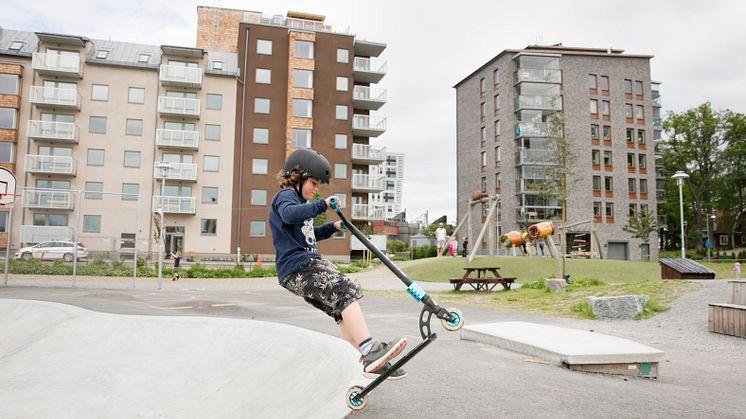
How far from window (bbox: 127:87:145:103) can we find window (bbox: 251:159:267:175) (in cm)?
1079

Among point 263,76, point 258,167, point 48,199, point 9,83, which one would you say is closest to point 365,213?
point 258,167

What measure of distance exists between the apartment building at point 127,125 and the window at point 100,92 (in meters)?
0.08

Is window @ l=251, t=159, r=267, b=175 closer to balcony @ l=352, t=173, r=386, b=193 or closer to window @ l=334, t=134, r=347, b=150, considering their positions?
window @ l=334, t=134, r=347, b=150

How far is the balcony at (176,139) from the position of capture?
135ft

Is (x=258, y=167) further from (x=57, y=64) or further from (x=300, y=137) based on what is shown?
(x=57, y=64)

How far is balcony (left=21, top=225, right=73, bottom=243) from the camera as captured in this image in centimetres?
1839

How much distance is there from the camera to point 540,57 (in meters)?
51.7

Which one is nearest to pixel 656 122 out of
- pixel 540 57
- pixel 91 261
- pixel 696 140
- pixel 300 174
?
pixel 696 140

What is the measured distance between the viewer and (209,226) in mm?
42250

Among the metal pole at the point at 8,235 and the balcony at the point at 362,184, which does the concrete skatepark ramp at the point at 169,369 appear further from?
the balcony at the point at 362,184

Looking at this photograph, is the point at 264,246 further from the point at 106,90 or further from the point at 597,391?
the point at 597,391

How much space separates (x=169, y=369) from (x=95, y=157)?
1638 inches

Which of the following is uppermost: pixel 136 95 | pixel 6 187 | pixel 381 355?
pixel 136 95

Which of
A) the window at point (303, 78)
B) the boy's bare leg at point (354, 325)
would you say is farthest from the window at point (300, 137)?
the boy's bare leg at point (354, 325)
